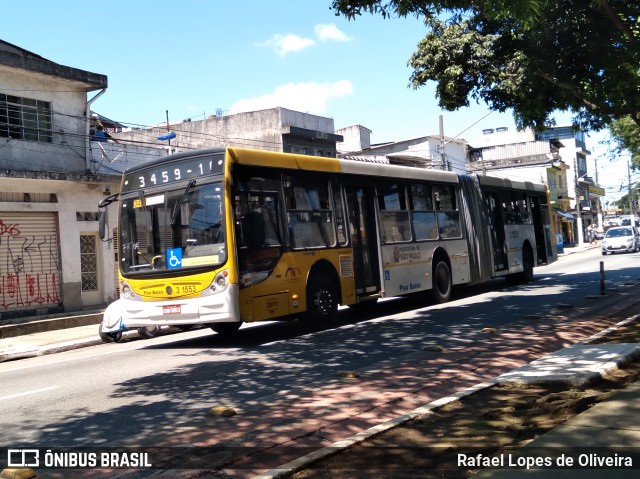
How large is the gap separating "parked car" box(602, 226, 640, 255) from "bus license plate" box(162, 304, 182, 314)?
32.5 m

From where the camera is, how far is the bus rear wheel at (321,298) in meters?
11.8

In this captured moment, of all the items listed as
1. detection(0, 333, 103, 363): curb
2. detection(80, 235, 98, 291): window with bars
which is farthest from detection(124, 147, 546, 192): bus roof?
detection(80, 235, 98, 291): window with bars

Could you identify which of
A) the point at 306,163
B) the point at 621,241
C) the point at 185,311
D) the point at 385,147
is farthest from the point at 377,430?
the point at 385,147

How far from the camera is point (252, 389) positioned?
7445 mm

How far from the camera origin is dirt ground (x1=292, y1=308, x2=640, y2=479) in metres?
4.58

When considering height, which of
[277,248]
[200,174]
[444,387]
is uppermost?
[200,174]

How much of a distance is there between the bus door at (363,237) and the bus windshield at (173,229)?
3495 mm

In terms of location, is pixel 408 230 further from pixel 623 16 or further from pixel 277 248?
pixel 623 16

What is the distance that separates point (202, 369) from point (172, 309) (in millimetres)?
2034

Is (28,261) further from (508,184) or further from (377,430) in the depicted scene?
(377,430)

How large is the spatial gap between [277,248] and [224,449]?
19.5 feet

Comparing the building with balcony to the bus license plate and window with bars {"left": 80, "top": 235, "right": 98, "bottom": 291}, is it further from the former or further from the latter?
the bus license plate

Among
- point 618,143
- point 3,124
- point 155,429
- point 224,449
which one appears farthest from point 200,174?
point 618,143

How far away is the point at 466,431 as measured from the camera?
5395mm
